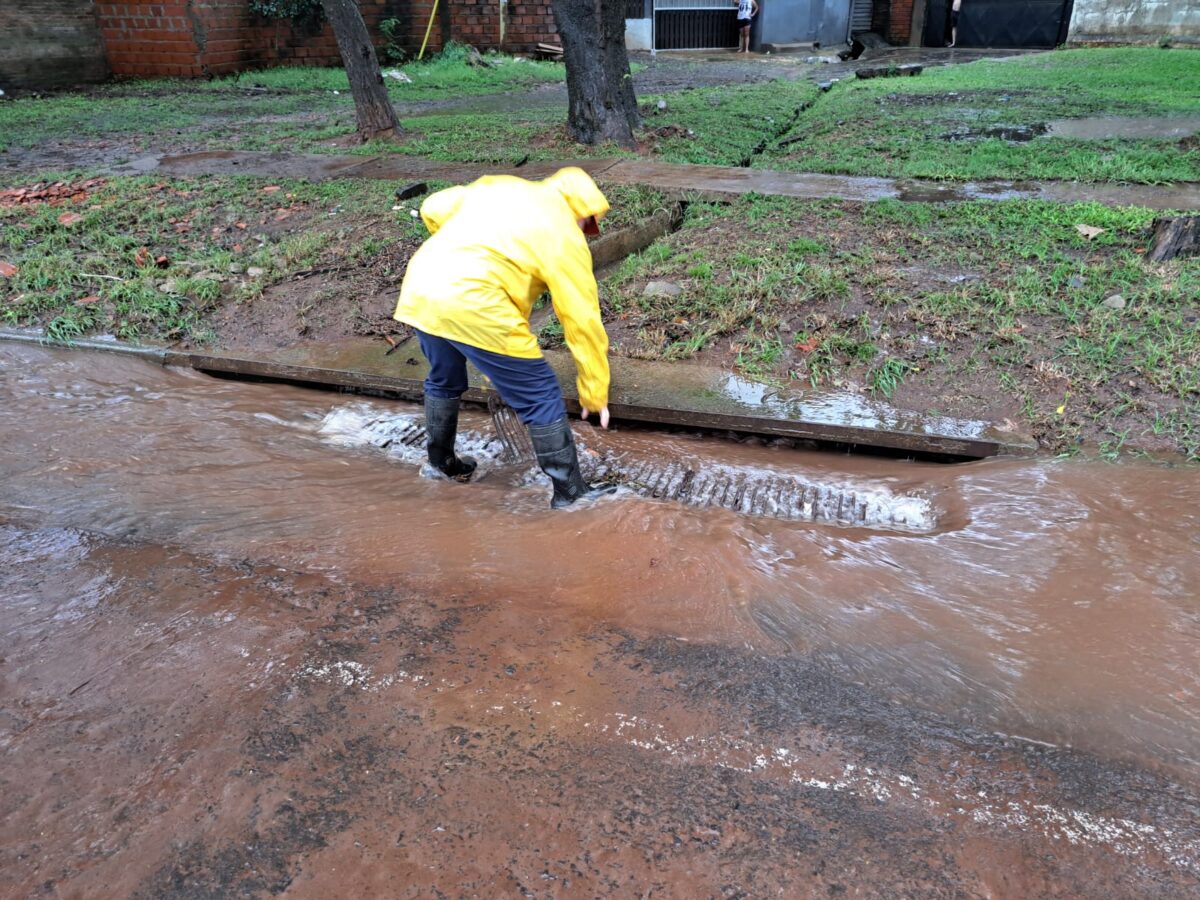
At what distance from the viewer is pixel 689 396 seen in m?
3.97

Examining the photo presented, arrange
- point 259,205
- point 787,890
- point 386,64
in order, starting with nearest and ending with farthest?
point 787,890 → point 259,205 → point 386,64

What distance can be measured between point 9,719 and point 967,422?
3679 mm

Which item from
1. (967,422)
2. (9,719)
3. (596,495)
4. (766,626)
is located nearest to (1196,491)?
(967,422)

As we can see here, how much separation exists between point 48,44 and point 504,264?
547 inches

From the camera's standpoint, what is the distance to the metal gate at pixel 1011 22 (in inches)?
683

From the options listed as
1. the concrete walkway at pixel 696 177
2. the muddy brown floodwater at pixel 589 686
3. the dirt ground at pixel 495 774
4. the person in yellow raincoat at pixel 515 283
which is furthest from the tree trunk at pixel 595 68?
the dirt ground at pixel 495 774

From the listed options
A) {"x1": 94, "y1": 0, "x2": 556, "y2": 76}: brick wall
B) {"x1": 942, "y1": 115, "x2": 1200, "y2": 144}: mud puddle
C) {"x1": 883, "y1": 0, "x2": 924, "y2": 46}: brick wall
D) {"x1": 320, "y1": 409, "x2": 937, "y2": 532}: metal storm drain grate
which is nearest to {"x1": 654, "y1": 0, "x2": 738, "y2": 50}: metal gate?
{"x1": 94, "y1": 0, "x2": 556, "y2": 76}: brick wall

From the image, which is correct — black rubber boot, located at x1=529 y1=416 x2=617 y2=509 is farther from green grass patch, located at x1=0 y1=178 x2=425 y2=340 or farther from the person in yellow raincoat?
green grass patch, located at x1=0 y1=178 x2=425 y2=340

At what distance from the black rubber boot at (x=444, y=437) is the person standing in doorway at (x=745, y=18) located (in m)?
18.3

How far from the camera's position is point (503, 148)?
7883 mm

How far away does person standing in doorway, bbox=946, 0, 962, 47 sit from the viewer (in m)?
18.2

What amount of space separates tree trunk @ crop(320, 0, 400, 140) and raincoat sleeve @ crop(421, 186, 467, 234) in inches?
234

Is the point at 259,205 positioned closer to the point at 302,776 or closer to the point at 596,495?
the point at 596,495

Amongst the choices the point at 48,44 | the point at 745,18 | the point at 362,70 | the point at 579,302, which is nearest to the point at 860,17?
the point at 745,18
